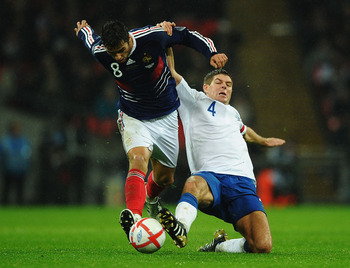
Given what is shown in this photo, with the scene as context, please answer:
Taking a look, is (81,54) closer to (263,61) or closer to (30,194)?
(30,194)

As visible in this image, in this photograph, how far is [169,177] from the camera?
681cm

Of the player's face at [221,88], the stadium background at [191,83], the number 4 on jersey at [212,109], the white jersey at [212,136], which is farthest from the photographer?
the stadium background at [191,83]

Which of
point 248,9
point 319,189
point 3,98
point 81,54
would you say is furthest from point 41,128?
point 248,9

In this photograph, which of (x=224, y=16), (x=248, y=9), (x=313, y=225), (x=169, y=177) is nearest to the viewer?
(x=169, y=177)

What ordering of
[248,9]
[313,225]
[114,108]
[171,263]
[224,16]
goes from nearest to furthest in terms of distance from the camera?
[171,263] → [313,225] → [114,108] → [224,16] → [248,9]

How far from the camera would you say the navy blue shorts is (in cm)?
583

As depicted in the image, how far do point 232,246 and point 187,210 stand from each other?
866mm

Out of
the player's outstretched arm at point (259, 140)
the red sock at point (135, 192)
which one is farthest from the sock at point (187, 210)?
the player's outstretched arm at point (259, 140)

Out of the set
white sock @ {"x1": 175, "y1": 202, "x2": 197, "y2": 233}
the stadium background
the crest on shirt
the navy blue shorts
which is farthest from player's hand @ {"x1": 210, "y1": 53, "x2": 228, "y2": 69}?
the stadium background

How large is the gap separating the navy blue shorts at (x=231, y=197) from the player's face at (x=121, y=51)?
122cm

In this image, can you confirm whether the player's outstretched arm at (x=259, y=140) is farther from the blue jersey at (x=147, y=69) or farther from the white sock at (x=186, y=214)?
the white sock at (x=186, y=214)

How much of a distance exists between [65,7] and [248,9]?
597 cm

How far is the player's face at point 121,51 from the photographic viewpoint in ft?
18.1

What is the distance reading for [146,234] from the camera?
5.05 metres
